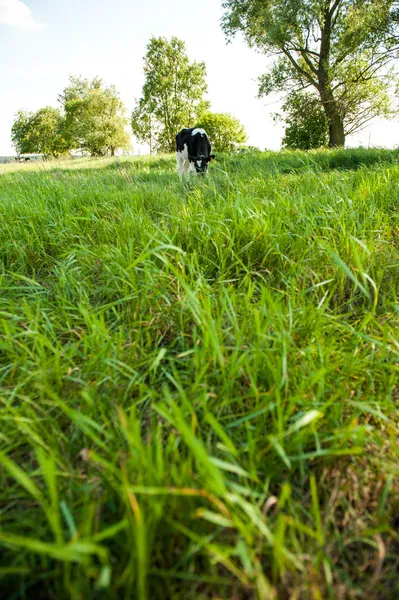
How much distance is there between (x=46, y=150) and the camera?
209 feet

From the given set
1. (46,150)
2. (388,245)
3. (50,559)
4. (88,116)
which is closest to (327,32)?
(388,245)

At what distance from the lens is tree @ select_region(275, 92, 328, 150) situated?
1795cm

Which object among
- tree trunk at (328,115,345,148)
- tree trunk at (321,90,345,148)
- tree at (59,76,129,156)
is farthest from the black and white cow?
tree at (59,76,129,156)

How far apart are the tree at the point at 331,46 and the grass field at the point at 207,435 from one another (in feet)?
56.6

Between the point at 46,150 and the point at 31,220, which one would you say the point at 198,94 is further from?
the point at 31,220

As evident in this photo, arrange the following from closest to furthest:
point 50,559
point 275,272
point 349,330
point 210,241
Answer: point 50,559 < point 349,330 < point 275,272 < point 210,241

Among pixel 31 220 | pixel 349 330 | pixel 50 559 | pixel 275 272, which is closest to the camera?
pixel 50 559

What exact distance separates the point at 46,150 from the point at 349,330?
72996mm

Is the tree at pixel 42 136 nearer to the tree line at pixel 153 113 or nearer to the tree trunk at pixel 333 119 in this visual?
the tree line at pixel 153 113

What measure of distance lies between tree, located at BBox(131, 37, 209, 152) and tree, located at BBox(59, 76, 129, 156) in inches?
306

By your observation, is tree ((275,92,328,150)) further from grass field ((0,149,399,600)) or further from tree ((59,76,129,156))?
tree ((59,76,129,156))

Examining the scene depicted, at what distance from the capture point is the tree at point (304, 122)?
18.0 meters

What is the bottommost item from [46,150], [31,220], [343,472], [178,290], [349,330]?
[343,472]

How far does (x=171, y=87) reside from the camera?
3941 centimetres
